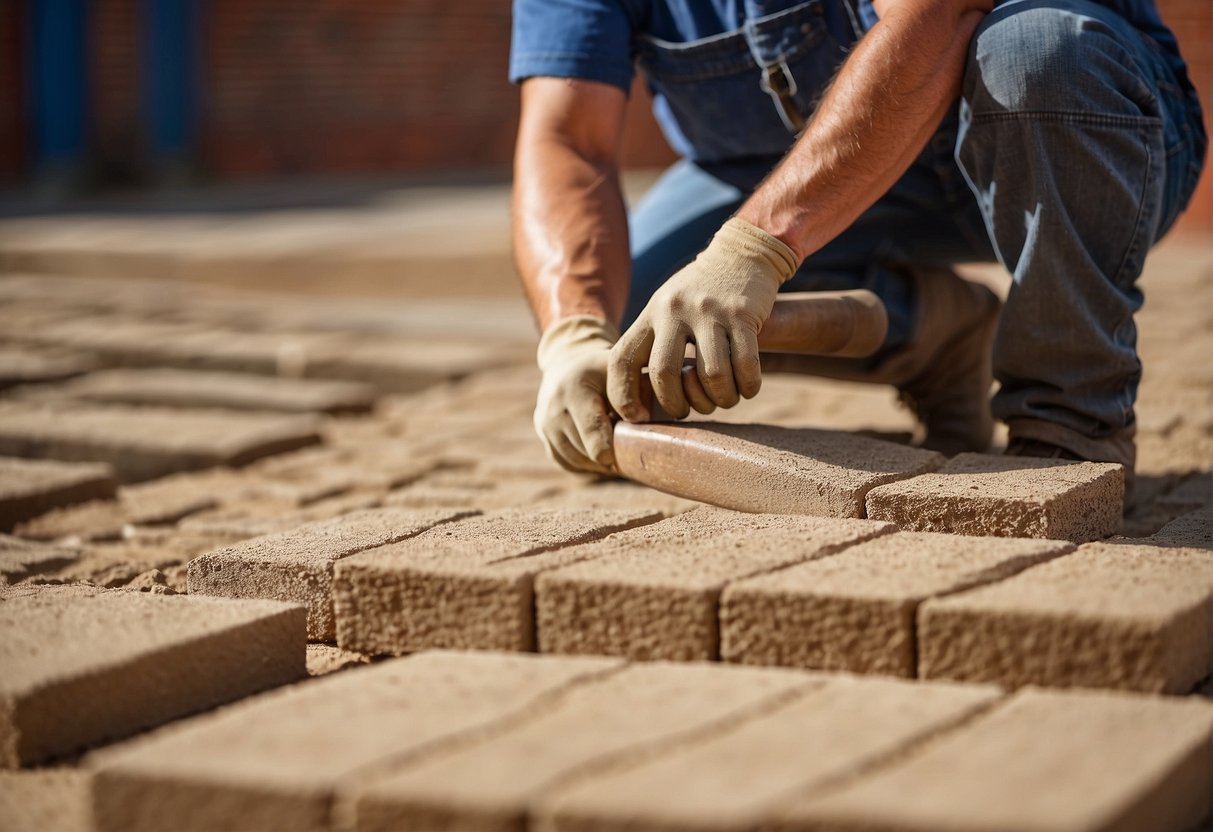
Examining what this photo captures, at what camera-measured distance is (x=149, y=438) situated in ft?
12.1

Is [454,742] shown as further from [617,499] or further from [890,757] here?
[617,499]

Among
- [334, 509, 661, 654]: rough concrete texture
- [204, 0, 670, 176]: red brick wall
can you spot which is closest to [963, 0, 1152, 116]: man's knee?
[334, 509, 661, 654]: rough concrete texture

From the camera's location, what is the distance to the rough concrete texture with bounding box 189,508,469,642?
2152 millimetres

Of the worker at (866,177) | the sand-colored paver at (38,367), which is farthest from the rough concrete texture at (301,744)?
the sand-colored paver at (38,367)

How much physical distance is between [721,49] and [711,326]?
877 mm

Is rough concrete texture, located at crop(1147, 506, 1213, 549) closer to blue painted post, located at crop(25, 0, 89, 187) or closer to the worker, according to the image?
the worker

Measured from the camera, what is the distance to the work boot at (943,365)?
10.7ft

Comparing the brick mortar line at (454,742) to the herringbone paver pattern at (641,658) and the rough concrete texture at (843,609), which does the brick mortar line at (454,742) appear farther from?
the rough concrete texture at (843,609)

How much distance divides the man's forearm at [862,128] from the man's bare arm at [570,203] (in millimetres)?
456

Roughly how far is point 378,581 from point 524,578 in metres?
0.22

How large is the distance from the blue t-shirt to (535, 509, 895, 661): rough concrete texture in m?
1.18

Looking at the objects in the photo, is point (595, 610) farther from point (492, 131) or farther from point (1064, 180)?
point (492, 131)

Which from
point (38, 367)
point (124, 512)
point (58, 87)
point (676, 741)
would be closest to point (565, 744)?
point (676, 741)

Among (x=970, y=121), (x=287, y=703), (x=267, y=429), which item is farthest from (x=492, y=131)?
(x=287, y=703)
